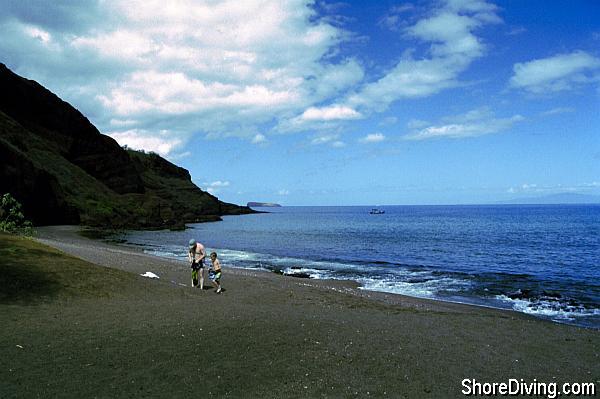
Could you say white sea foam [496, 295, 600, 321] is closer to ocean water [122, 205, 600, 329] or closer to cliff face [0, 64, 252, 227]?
ocean water [122, 205, 600, 329]

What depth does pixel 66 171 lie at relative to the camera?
294 feet

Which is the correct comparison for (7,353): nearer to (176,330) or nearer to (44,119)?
(176,330)

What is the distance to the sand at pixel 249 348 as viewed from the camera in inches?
333

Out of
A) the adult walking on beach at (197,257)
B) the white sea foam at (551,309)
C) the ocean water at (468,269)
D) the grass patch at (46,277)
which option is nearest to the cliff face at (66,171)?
the ocean water at (468,269)

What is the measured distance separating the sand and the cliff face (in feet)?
171

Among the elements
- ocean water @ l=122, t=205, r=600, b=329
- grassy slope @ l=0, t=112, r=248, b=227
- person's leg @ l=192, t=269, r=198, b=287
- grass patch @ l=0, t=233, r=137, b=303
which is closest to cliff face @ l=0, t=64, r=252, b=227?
grassy slope @ l=0, t=112, r=248, b=227

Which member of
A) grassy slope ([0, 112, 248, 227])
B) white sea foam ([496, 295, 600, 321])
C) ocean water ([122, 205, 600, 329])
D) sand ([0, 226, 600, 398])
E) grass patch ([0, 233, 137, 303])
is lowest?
ocean water ([122, 205, 600, 329])

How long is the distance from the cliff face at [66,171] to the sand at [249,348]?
52.2m

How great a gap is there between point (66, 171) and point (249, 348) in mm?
91829

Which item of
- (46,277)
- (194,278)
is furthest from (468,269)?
(46,277)

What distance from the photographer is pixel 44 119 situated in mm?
107562

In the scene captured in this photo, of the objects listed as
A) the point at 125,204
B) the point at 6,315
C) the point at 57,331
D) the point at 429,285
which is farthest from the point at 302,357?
the point at 125,204

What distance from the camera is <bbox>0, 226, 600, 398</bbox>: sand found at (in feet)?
27.8

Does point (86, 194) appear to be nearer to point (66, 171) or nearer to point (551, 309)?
point (66, 171)
